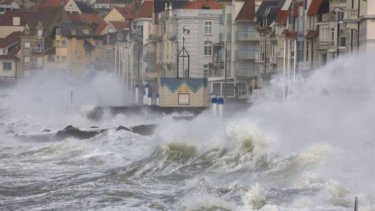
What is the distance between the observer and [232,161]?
113 feet

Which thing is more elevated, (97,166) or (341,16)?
(341,16)

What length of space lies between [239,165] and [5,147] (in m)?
20.7

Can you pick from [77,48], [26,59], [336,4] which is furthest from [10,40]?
[336,4]

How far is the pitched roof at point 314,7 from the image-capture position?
197 feet

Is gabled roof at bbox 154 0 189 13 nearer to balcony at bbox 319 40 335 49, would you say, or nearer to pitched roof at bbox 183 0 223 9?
pitched roof at bbox 183 0 223 9

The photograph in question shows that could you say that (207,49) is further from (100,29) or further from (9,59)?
(9,59)

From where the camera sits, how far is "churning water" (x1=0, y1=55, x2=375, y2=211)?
1033 inches

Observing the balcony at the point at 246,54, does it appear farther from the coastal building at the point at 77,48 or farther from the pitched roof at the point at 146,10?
the coastal building at the point at 77,48

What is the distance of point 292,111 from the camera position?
130 feet

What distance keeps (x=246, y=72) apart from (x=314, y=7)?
52.5 feet

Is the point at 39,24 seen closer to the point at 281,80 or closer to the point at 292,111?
the point at 281,80

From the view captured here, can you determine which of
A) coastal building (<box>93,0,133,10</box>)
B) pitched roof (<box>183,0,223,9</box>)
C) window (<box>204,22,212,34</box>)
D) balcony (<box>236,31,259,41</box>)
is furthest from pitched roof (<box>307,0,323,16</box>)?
coastal building (<box>93,0,133,10</box>)

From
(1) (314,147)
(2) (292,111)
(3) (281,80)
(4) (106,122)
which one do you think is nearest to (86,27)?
(4) (106,122)

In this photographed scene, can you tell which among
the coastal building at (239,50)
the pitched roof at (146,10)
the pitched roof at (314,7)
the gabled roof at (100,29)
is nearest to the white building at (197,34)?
the coastal building at (239,50)
